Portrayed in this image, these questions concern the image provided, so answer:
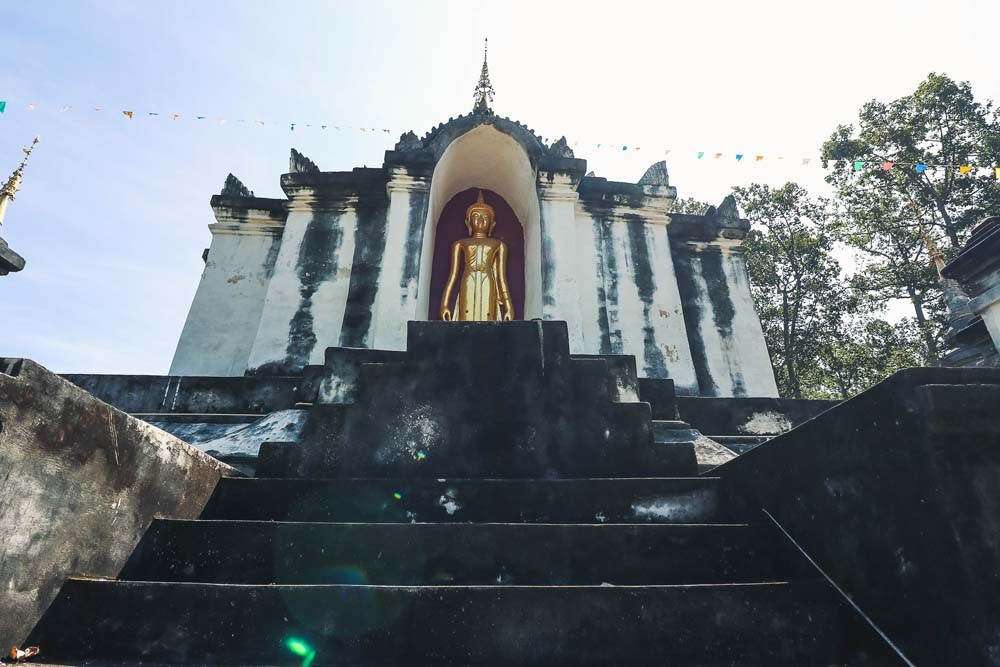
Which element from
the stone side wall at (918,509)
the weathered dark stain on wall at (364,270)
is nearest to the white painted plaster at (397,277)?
the weathered dark stain on wall at (364,270)

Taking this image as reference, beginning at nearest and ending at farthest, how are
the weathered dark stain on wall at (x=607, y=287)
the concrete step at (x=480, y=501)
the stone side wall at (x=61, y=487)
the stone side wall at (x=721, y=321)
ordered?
the stone side wall at (x=61, y=487)
the concrete step at (x=480, y=501)
the weathered dark stain on wall at (x=607, y=287)
the stone side wall at (x=721, y=321)

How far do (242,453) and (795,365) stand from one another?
760 inches

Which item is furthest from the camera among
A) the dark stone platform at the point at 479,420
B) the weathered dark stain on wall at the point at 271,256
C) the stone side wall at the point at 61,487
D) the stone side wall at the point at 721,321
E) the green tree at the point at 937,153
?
the green tree at the point at 937,153

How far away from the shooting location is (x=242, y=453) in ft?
13.9

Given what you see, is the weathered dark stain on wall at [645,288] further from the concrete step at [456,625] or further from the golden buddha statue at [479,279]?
the concrete step at [456,625]

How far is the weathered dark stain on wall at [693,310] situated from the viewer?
826 cm

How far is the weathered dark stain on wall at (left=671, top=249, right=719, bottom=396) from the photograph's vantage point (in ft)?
27.1

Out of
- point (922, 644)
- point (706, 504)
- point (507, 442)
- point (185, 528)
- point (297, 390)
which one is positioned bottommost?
point (922, 644)

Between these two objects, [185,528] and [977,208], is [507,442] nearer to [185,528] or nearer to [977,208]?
[185,528]

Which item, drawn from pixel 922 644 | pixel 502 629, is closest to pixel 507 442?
pixel 502 629

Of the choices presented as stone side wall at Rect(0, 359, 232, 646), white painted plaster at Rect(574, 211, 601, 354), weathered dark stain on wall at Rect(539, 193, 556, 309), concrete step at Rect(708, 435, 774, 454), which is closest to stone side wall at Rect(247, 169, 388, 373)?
weathered dark stain on wall at Rect(539, 193, 556, 309)

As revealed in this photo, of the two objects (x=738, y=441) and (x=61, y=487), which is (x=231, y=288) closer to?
(x=61, y=487)

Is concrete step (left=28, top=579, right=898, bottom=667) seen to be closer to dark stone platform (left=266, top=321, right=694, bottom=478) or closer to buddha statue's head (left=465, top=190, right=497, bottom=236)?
dark stone platform (left=266, top=321, right=694, bottom=478)

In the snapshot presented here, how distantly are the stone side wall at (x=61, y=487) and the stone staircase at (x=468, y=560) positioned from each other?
0.11 metres
